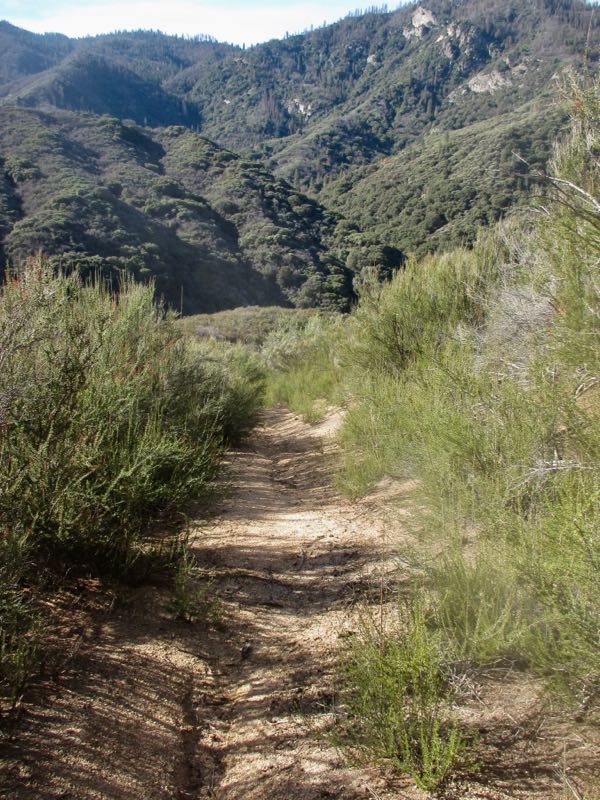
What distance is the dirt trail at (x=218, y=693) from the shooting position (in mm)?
2203

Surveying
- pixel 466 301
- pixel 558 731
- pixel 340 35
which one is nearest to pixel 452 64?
pixel 340 35

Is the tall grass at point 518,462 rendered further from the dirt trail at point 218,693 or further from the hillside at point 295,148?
the hillside at point 295,148

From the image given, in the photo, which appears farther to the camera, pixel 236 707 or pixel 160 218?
pixel 160 218

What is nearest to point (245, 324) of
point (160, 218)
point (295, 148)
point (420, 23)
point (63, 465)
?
point (160, 218)

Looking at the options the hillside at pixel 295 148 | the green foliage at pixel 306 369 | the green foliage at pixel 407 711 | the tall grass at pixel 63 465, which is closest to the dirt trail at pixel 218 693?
the green foliage at pixel 407 711

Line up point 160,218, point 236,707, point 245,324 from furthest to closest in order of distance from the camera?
point 160,218, point 245,324, point 236,707

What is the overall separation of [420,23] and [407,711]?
153 metres

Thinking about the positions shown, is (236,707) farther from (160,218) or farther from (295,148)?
(295,148)

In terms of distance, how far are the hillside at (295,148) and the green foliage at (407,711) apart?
3.02 meters

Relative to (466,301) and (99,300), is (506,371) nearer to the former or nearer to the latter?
(466,301)

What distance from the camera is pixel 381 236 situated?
152 feet

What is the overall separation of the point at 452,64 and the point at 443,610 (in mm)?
123814

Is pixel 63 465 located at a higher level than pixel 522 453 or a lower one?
lower

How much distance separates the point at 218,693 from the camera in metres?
2.88
